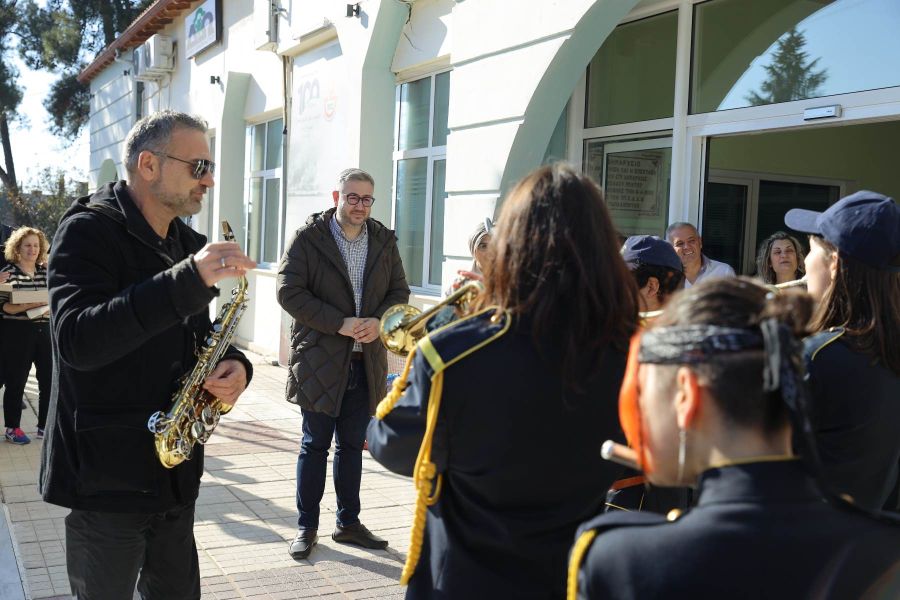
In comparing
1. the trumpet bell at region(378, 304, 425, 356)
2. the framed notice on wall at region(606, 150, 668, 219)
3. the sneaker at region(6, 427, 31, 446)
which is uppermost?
the framed notice on wall at region(606, 150, 668, 219)

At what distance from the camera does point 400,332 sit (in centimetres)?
265

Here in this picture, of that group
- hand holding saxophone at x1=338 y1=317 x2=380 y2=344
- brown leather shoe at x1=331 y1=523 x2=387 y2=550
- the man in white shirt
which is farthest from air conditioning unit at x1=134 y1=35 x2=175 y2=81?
brown leather shoe at x1=331 y1=523 x2=387 y2=550

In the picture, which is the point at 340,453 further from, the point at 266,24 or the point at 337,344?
the point at 266,24

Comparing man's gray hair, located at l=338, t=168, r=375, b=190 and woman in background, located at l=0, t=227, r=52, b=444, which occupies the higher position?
man's gray hair, located at l=338, t=168, r=375, b=190

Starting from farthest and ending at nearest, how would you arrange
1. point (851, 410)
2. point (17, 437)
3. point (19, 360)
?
point (19, 360) < point (17, 437) < point (851, 410)

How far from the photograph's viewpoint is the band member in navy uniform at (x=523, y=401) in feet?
6.28

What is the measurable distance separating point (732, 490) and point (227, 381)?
2.03m

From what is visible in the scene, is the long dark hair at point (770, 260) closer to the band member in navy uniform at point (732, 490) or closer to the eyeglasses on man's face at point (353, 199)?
the eyeglasses on man's face at point (353, 199)

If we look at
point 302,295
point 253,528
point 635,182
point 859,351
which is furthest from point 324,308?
point 635,182

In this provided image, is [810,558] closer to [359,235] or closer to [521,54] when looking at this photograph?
[359,235]

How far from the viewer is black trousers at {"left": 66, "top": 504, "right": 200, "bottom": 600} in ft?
9.09

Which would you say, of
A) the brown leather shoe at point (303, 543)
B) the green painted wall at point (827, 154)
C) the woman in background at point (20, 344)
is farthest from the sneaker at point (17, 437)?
the green painted wall at point (827, 154)

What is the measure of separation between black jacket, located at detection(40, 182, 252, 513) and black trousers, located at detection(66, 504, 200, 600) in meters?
0.07

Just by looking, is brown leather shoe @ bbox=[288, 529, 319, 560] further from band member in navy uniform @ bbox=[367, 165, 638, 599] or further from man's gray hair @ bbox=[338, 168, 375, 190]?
band member in navy uniform @ bbox=[367, 165, 638, 599]
